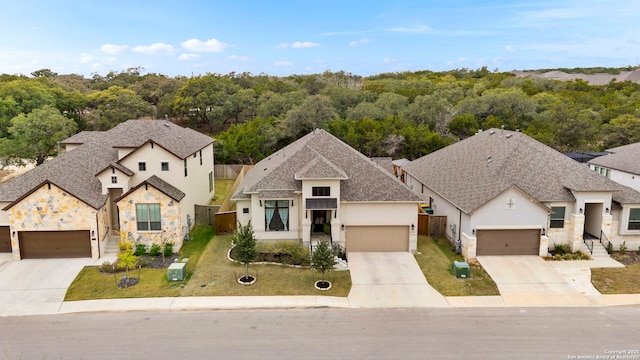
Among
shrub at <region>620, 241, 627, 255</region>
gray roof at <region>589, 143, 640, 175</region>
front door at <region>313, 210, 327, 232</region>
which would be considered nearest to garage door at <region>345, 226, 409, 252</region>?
front door at <region>313, 210, 327, 232</region>

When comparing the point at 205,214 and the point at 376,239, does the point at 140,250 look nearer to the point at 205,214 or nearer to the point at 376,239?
the point at 205,214

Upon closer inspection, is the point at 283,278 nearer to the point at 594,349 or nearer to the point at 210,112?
the point at 594,349

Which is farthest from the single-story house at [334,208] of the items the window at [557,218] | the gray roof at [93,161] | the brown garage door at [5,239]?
the brown garage door at [5,239]

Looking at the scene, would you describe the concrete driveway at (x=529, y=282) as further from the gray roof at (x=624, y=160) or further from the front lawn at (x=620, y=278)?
the gray roof at (x=624, y=160)

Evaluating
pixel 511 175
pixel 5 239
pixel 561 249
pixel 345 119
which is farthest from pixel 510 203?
pixel 345 119

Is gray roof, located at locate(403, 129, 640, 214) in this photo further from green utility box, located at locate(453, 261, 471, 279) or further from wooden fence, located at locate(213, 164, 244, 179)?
wooden fence, located at locate(213, 164, 244, 179)

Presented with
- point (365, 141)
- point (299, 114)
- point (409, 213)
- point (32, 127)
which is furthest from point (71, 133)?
point (409, 213)

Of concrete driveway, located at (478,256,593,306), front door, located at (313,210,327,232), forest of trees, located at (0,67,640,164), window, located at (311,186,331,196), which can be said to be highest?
forest of trees, located at (0,67,640,164)
